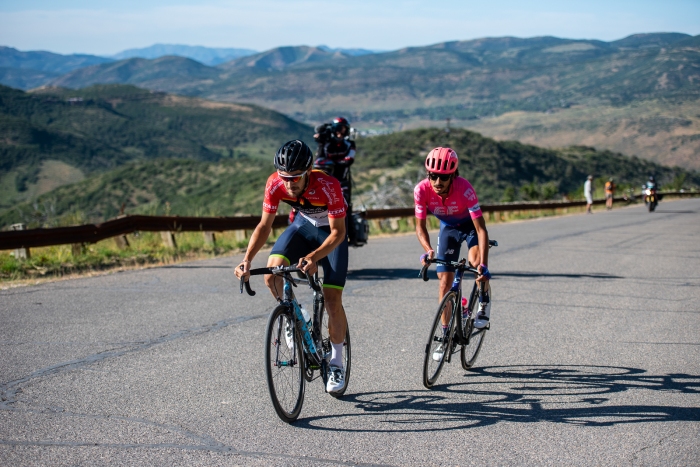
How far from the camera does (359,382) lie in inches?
235

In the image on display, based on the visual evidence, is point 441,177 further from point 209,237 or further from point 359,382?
point 209,237

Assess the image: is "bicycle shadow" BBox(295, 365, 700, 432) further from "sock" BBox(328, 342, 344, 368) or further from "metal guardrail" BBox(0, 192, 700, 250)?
"metal guardrail" BBox(0, 192, 700, 250)

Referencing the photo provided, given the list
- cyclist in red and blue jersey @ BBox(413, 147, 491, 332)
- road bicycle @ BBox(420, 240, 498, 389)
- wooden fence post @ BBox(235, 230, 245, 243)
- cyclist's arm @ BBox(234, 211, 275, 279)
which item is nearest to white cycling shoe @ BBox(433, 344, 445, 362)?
road bicycle @ BBox(420, 240, 498, 389)

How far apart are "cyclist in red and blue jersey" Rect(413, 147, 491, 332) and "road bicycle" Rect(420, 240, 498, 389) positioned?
0.36ft

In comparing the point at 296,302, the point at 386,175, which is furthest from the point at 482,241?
the point at 386,175

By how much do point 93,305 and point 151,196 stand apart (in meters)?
58.5

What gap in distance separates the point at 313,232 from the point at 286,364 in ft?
3.40

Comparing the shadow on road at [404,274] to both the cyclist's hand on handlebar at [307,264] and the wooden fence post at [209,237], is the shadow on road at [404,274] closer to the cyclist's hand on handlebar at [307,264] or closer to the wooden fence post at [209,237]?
the wooden fence post at [209,237]

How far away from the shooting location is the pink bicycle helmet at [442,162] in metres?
6.13

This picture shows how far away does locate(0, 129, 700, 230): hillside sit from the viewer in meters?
57.2

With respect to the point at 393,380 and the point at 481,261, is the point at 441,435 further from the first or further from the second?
the point at 481,261

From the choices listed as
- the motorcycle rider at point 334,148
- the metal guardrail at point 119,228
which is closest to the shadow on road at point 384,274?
the motorcycle rider at point 334,148

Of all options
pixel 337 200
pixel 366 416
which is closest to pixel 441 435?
pixel 366 416

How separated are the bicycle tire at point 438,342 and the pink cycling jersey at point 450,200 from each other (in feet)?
2.53
